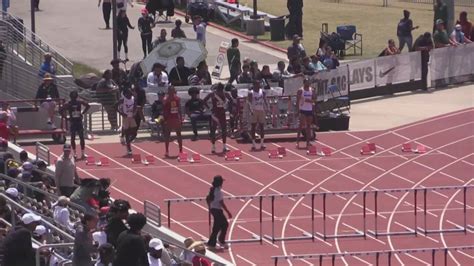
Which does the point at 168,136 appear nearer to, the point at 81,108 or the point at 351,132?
the point at 81,108

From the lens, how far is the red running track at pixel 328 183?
30.2 meters

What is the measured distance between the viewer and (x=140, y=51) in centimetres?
4803

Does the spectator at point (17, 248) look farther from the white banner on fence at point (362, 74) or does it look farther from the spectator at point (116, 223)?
the white banner on fence at point (362, 74)

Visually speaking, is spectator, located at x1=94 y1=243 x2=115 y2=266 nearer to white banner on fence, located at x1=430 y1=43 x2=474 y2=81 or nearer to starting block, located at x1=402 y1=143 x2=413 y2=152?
starting block, located at x1=402 y1=143 x2=413 y2=152

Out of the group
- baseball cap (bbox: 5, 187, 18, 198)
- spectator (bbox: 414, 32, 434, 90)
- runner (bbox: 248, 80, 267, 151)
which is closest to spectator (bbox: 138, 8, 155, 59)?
spectator (bbox: 414, 32, 434, 90)

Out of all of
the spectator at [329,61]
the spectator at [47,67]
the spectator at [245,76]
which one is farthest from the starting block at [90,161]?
the spectator at [329,61]

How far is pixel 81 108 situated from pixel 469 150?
877cm

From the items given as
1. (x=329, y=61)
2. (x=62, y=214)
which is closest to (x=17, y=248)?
(x=62, y=214)

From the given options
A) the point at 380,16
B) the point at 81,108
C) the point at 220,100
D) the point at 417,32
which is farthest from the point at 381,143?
the point at 380,16

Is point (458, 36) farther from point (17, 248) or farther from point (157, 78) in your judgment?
point (17, 248)

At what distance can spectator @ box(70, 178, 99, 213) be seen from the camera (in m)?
25.0

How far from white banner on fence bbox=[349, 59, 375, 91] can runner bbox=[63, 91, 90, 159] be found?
30.1 ft

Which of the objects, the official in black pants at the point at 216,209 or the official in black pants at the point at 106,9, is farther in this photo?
the official in black pants at the point at 106,9

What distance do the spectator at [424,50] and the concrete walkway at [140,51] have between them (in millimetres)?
448
